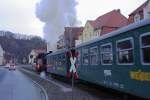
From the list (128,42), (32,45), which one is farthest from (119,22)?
(32,45)

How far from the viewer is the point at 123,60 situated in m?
12.9

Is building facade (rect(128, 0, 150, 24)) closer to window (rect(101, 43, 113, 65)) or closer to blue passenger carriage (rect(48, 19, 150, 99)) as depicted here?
blue passenger carriage (rect(48, 19, 150, 99))

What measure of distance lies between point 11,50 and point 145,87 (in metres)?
147

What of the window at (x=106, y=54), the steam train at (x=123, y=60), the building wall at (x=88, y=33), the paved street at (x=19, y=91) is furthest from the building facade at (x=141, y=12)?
the window at (x=106, y=54)

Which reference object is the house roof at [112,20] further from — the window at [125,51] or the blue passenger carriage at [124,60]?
the window at [125,51]

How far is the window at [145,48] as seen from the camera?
35.1ft

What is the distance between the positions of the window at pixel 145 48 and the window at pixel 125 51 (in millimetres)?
935

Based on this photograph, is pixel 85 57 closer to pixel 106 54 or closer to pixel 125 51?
pixel 106 54

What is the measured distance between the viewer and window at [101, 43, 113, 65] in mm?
14470

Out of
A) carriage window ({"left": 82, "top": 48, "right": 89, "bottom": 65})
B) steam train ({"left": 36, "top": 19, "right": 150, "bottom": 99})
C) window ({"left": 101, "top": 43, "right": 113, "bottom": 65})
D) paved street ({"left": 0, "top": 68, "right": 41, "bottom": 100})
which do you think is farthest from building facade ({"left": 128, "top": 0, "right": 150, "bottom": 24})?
window ({"left": 101, "top": 43, "right": 113, "bottom": 65})

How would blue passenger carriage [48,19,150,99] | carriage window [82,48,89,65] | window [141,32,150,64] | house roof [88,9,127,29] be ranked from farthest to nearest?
house roof [88,9,127,29]
carriage window [82,48,89,65]
blue passenger carriage [48,19,150,99]
window [141,32,150,64]

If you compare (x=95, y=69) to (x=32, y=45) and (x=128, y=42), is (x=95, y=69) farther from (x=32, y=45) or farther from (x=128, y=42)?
(x=32, y=45)

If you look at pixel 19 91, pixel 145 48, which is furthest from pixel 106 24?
pixel 145 48

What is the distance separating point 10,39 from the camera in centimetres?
14700
